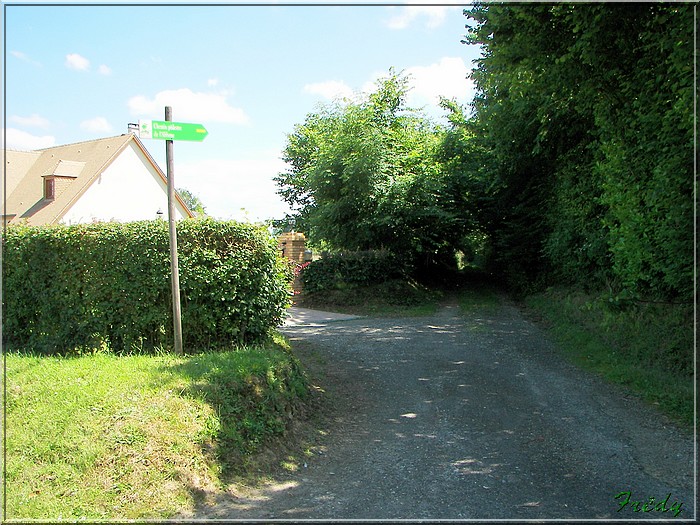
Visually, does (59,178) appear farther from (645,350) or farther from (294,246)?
(645,350)

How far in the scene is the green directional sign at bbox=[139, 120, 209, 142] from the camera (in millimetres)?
6203

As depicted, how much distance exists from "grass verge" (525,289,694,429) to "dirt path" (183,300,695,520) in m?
0.38

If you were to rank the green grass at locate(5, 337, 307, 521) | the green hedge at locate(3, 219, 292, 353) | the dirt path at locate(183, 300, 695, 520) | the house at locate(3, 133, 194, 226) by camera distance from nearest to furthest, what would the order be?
the green grass at locate(5, 337, 307, 521), the dirt path at locate(183, 300, 695, 520), the green hedge at locate(3, 219, 292, 353), the house at locate(3, 133, 194, 226)

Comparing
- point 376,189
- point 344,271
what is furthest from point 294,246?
point 376,189

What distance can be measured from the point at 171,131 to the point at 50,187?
26188mm

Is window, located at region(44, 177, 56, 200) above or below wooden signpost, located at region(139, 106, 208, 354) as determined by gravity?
above

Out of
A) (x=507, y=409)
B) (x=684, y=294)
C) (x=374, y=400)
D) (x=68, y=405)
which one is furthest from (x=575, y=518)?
(x=684, y=294)

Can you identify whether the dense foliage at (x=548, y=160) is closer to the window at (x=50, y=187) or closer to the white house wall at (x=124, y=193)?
the white house wall at (x=124, y=193)

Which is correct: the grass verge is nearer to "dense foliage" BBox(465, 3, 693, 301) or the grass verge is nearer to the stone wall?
"dense foliage" BBox(465, 3, 693, 301)

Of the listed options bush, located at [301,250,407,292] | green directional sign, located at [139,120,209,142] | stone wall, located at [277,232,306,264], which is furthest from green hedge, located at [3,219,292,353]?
stone wall, located at [277,232,306,264]

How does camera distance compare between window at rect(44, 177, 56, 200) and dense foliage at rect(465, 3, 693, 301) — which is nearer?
dense foliage at rect(465, 3, 693, 301)

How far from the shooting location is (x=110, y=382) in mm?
5812

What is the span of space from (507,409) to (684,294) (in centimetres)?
364

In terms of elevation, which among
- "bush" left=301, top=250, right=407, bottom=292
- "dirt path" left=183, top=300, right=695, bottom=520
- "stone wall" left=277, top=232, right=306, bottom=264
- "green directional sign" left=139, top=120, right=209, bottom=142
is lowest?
"dirt path" left=183, top=300, right=695, bottom=520
